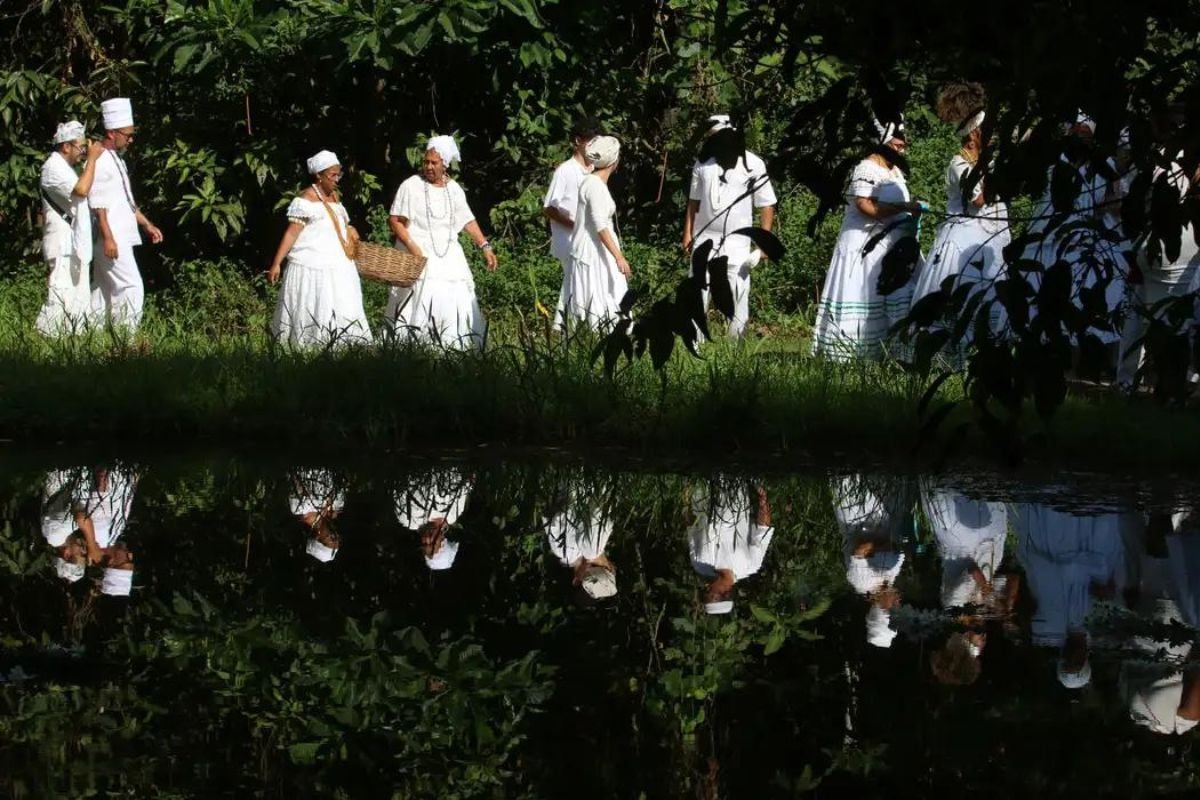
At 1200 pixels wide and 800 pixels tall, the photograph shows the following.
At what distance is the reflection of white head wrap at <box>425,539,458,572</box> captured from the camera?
283 inches

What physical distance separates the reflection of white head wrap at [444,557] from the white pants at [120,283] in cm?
814

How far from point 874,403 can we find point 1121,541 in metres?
2.96

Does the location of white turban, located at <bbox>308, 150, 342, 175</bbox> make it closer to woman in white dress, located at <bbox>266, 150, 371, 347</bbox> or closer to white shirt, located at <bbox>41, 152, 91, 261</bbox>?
woman in white dress, located at <bbox>266, 150, 371, 347</bbox>

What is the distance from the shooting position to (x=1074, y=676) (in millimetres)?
5473

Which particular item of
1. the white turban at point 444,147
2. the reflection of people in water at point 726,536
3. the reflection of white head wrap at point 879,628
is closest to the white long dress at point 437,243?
the white turban at point 444,147

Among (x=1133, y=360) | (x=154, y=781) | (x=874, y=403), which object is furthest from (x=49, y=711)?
(x=1133, y=360)

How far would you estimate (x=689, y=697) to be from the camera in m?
5.29

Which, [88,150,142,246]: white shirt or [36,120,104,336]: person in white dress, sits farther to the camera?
[36,120,104,336]: person in white dress

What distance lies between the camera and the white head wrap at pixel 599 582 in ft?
22.1

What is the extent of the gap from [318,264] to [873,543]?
7.61 metres

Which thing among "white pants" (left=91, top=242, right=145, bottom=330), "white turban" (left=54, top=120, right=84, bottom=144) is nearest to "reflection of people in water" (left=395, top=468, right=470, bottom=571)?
"white pants" (left=91, top=242, right=145, bottom=330)

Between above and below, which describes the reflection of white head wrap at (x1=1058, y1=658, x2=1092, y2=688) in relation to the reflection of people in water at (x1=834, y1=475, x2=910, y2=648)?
below

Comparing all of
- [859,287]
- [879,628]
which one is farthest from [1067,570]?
[859,287]

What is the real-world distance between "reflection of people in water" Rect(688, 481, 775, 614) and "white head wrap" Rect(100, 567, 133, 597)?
1.77 m
